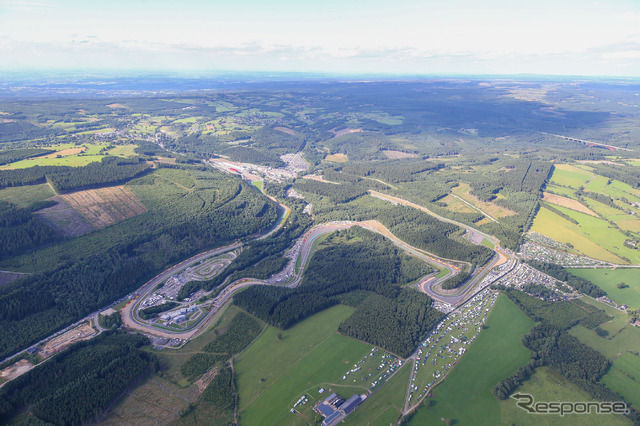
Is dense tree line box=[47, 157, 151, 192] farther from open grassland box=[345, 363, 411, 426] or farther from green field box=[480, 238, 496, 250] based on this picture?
green field box=[480, 238, 496, 250]

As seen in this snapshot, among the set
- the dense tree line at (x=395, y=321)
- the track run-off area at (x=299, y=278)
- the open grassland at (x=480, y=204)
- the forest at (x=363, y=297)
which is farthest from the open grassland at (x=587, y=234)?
the dense tree line at (x=395, y=321)

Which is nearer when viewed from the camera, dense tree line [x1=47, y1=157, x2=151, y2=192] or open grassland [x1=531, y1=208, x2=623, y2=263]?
open grassland [x1=531, y1=208, x2=623, y2=263]

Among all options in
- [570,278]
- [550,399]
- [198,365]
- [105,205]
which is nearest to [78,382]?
[198,365]

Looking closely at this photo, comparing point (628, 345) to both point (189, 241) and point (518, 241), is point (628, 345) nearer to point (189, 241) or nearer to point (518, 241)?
point (518, 241)

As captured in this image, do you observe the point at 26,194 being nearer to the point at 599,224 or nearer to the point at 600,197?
the point at 599,224

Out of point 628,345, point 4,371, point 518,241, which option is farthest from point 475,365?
point 4,371

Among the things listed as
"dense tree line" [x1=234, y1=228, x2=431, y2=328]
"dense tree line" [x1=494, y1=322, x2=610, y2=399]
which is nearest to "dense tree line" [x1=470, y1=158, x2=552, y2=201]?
"dense tree line" [x1=234, y1=228, x2=431, y2=328]
